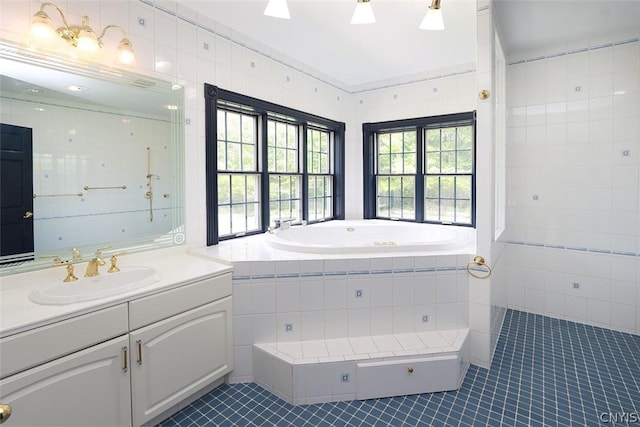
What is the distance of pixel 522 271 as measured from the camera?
3357 millimetres

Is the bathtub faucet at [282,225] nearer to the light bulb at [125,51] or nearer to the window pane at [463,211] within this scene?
the light bulb at [125,51]

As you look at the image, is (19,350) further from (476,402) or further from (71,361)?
(476,402)

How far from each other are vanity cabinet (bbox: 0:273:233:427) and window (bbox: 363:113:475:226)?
278 centimetres

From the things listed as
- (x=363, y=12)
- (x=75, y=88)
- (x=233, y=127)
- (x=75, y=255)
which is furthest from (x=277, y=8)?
(x=75, y=255)

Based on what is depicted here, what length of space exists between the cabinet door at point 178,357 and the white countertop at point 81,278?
194mm

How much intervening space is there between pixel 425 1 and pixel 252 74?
1.52 metres

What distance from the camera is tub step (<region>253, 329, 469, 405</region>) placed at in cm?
203

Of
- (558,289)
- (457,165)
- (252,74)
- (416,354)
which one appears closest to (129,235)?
(252,74)

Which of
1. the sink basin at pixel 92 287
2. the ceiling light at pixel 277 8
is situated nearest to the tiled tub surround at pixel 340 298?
the sink basin at pixel 92 287

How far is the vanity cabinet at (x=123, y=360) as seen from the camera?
1.34 m

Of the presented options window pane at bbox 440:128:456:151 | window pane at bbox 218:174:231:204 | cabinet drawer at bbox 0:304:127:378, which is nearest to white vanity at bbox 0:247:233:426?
cabinet drawer at bbox 0:304:127:378

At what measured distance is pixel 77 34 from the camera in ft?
6.21

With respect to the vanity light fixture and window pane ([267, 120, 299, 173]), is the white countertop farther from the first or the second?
window pane ([267, 120, 299, 173])

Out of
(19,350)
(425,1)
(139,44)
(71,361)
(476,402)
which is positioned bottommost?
(476,402)
